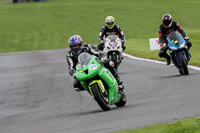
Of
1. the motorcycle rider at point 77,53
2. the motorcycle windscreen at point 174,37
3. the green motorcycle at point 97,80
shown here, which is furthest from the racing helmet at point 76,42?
the motorcycle windscreen at point 174,37

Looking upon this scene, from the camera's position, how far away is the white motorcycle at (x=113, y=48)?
1529 cm

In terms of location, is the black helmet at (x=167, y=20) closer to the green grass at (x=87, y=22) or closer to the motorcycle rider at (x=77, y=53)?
the motorcycle rider at (x=77, y=53)

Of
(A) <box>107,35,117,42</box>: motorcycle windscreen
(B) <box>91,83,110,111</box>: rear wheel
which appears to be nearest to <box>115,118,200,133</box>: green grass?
(B) <box>91,83,110,111</box>: rear wheel

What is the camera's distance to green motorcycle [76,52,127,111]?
912cm

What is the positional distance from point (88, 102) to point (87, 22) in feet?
115

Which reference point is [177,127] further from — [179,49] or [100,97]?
[179,49]

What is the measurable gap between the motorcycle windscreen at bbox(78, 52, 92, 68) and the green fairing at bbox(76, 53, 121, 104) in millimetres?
60

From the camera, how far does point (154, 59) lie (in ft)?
68.3

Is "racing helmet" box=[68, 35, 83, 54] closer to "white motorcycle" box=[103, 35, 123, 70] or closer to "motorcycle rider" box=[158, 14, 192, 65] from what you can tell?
"motorcycle rider" box=[158, 14, 192, 65]

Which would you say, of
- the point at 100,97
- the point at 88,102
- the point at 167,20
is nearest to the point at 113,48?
the point at 167,20

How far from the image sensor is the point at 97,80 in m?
9.24

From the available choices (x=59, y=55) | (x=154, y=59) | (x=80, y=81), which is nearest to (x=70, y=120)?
(x=80, y=81)

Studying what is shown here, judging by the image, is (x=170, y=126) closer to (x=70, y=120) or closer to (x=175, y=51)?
(x=70, y=120)

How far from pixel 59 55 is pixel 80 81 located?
56.2 ft
